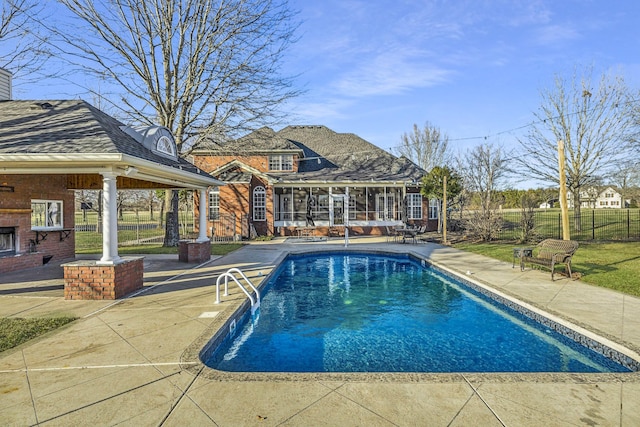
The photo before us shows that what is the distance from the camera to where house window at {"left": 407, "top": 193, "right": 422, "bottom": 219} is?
75.6ft

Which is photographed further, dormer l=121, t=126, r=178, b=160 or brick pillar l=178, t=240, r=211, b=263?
brick pillar l=178, t=240, r=211, b=263

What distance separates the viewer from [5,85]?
38.3 feet

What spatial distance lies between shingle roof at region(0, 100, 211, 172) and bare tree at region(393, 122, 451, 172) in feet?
103

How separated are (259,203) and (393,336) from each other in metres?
16.4

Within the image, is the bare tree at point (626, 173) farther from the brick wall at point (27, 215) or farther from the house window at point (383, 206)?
the brick wall at point (27, 215)

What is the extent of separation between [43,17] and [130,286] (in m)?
12.7

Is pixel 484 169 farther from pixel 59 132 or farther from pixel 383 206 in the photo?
pixel 59 132

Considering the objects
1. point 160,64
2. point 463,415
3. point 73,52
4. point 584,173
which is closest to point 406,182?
point 584,173

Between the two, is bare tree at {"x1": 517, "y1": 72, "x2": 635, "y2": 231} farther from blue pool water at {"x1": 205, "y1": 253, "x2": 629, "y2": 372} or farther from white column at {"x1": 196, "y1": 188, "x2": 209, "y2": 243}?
white column at {"x1": 196, "y1": 188, "x2": 209, "y2": 243}

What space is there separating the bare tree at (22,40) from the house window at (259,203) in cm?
1139

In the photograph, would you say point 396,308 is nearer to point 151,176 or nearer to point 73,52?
point 151,176

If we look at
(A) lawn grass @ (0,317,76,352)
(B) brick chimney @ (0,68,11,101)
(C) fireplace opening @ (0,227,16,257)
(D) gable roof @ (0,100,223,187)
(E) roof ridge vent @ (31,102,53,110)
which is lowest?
(A) lawn grass @ (0,317,76,352)

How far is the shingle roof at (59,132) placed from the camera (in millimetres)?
6609

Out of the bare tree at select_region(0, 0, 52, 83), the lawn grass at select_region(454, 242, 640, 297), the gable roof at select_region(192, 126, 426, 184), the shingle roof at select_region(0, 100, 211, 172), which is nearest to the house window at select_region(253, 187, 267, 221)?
the gable roof at select_region(192, 126, 426, 184)
